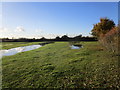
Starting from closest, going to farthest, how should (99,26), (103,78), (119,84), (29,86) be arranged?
1. (119,84)
2. (29,86)
3. (103,78)
4. (99,26)

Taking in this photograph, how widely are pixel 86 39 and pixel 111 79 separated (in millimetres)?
54932

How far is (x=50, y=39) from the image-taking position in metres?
71.5

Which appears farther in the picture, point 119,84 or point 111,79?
point 111,79

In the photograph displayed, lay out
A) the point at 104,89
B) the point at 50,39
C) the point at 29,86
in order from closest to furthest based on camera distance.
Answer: the point at 104,89 < the point at 29,86 < the point at 50,39

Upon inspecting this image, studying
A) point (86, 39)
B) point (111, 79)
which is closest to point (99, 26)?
point (111, 79)

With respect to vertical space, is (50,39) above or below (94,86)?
above

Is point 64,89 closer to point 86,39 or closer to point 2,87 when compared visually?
point 2,87

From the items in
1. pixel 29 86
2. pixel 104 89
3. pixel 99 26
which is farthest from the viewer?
pixel 99 26

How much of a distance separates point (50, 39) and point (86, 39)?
3042 cm

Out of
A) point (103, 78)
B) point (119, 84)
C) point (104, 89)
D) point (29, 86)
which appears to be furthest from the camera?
point (103, 78)

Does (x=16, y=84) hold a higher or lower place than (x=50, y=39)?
lower

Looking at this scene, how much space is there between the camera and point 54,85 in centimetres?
434

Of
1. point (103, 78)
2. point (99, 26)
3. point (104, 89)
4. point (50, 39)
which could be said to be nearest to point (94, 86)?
point (104, 89)

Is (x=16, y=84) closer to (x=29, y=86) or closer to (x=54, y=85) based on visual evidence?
(x=29, y=86)
